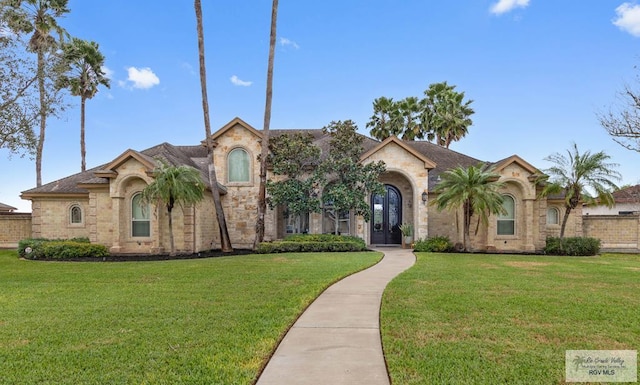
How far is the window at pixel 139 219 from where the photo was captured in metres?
18.6

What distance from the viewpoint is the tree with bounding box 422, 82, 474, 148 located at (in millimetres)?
32500

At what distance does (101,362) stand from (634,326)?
24.0ft

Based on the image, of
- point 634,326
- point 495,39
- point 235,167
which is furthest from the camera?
point 235,167

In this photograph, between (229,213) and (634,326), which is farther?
(229,213)

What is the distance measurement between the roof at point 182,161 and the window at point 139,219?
167cm

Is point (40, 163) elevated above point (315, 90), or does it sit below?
below

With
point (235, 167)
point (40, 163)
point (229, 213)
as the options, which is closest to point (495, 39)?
point (235, 167)

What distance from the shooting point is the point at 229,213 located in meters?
21.1

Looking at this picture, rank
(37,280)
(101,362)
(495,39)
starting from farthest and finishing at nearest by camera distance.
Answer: (495,39) → (37,280) → (101,362)

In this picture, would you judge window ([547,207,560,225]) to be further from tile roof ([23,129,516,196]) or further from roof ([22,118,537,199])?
tile roof ([23,129,516,196])

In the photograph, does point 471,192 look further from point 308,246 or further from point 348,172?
point 308,246

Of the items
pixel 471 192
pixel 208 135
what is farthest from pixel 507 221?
pixel 208 135

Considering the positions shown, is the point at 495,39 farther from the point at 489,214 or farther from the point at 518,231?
the point at 518,231

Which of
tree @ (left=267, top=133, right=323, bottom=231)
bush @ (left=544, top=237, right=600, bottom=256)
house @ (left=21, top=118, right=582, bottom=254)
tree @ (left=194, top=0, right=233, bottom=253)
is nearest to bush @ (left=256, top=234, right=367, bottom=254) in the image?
tree @ (left=267, top=133, right=323, bottom=231)
